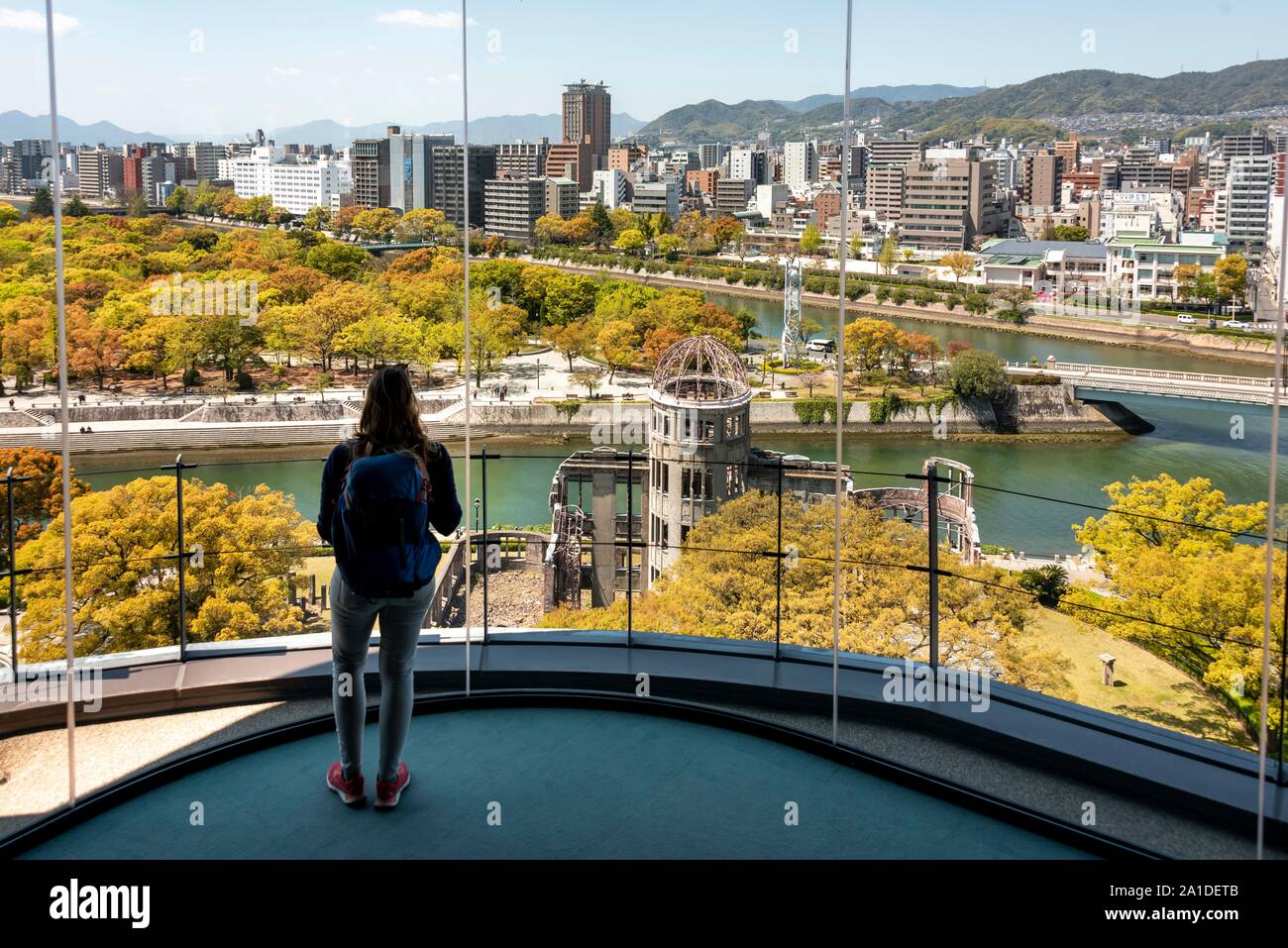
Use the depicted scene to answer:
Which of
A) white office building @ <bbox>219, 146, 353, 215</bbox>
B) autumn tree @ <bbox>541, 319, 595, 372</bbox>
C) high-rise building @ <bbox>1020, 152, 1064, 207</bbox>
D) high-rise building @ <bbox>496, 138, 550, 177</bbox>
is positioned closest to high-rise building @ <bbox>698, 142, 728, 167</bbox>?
high-rise building @ <bbox>496, 138, 550, 177</bbox>

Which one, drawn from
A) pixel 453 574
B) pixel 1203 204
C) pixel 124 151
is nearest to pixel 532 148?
pixel 124 151

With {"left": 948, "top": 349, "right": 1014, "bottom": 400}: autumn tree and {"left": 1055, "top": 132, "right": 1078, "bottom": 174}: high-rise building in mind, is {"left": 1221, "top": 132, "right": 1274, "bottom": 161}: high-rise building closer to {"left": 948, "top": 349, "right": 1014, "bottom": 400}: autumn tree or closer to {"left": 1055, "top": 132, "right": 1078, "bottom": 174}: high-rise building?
{"left": 1055, "top": 132, "right": 1078, "bottom": 174}: high-rise building

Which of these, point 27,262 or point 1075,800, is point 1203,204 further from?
point 1075,800

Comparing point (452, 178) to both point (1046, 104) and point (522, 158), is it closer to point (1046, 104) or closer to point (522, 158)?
point (522, 158)

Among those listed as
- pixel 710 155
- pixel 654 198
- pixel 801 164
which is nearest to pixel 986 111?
pixel 710 155

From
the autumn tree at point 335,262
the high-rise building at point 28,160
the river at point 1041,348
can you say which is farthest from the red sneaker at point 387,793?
the high-rise building at point 28,160
